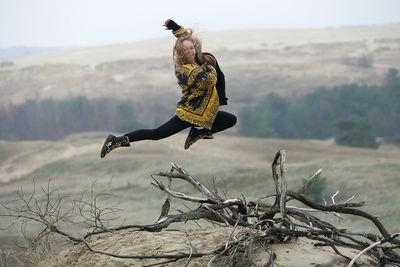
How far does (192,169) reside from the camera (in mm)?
33781

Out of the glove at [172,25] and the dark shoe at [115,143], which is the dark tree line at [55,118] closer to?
the dark shoe at [115,143]

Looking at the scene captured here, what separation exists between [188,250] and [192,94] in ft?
4.61

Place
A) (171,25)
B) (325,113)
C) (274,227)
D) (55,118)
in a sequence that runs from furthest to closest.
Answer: (55,118), (325,113), (171,25), (274,227)

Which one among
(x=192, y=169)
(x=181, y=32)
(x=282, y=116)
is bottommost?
(x=282, y=116)

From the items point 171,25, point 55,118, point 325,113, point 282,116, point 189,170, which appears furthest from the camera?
point 55,118

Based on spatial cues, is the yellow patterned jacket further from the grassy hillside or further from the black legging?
the grassy hillside

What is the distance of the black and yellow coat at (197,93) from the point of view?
4.78 metres

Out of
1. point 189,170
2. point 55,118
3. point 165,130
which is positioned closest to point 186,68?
point 165,130

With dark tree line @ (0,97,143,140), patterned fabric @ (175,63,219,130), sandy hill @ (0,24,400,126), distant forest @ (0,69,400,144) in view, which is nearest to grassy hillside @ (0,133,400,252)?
distant forest @ (0,69,400,144)

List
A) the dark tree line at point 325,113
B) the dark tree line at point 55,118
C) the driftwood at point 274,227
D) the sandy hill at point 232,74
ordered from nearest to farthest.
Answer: the driftwood at point 274,227 → the dark tree line at point 325,113 → the dark tree line at point 55,118 → the sandy hill at point 232,74

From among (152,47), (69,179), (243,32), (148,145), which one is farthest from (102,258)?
(243,32)

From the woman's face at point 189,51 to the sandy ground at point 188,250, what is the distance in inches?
56.2

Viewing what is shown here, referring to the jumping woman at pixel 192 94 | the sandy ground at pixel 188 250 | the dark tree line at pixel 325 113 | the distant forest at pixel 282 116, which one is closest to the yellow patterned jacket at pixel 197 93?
the jumping woman at pixel 192 94

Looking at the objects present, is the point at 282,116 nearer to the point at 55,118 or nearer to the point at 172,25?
the point at 55,118
